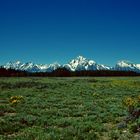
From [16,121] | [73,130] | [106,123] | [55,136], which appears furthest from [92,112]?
[55,136]

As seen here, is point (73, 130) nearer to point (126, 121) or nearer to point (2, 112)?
point (126, 121)

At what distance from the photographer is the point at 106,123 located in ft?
59.3

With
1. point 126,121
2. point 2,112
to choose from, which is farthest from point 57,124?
point 2,112

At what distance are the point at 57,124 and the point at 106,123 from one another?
2632 millimetres

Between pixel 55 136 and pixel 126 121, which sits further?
pixel 126 121

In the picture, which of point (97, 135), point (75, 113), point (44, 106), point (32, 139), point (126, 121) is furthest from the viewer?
point (44, 106)

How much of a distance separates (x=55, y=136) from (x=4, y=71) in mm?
143270

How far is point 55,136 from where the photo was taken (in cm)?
1384

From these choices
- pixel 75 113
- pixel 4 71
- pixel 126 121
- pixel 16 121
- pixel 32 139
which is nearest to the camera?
pixel 32 139

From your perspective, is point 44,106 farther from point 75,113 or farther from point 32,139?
point 32,139

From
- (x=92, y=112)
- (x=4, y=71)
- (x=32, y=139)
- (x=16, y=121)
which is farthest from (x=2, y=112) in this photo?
(x=4, y=71)

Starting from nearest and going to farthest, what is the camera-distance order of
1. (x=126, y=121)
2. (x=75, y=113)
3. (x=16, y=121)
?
(x=126, y=121) → (x=16, y=121) → (x=75, y=113)

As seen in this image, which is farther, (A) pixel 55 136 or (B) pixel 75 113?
(B) pixel 75 113

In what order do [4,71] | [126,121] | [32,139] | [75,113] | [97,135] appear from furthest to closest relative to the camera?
[4,71] → [75,113] → [126,121] → [97,135] → [32,139]
